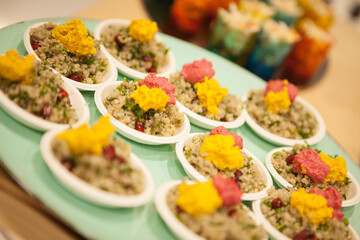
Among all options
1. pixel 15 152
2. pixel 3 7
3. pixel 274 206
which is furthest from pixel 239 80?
pixel 3 7

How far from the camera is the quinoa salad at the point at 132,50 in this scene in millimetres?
2477

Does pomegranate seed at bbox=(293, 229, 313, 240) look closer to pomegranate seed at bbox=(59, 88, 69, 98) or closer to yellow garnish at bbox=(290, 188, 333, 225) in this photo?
yellow garnish at bbox=(290, 188, 333, 225)

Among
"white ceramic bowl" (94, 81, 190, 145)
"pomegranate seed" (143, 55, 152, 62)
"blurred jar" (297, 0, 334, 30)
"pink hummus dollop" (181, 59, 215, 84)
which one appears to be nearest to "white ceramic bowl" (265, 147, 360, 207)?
"white ceramic bowl" (94, 81, 190, 145)

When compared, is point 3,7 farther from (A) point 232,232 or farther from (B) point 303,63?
(B) point 303,63

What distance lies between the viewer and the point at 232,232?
59.6 inches

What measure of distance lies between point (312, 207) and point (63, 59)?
76.0 inches

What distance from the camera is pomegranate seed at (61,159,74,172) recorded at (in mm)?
1479

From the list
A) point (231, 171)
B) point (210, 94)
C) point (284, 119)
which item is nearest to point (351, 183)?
point (284, 119)

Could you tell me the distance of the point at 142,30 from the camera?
2.43 m

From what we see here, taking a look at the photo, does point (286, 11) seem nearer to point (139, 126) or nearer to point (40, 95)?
point (139, 126)

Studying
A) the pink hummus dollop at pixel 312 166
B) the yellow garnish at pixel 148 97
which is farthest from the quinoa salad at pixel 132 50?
the pink hummus dollop at pixel 312 166

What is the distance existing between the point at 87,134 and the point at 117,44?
1.25 metres

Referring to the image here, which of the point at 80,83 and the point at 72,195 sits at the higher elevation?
the point at 80,83

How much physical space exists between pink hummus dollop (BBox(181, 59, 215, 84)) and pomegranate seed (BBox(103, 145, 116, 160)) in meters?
1.05
